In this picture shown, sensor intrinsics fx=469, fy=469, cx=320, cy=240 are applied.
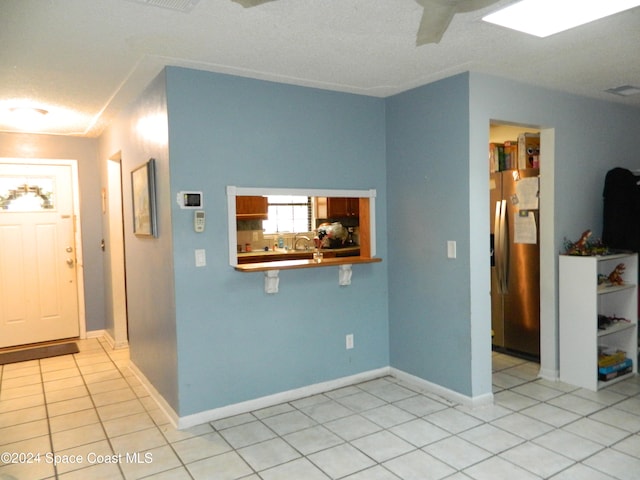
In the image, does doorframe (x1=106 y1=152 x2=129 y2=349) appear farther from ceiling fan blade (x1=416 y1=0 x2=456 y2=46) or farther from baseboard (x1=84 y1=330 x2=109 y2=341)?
ceiling fan blade (x1=416 y1=0 x2=456 y2=46)

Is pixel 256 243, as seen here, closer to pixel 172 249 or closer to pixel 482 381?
pixel 172 249

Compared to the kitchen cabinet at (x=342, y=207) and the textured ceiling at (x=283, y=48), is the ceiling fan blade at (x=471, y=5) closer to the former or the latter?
the textured ceiling at (x=283, y=48)

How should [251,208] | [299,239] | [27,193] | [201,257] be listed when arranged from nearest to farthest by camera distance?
[201,257] < [27,193] < [251,208] < [299,239]

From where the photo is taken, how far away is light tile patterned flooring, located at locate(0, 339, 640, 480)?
246cm

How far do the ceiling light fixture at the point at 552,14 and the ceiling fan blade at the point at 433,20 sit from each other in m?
0.26

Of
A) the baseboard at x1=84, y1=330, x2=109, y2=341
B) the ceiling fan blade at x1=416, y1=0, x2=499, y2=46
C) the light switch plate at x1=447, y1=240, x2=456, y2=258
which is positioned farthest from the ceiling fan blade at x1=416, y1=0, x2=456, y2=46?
the baseboard at x1=84, y1=330, x2=109, y2=341

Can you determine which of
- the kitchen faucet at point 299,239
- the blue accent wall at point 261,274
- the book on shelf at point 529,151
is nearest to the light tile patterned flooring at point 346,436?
the blue accent wall at point 261,274

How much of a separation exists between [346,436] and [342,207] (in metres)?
4.09

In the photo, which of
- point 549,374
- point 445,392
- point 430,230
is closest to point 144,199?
point 430,230

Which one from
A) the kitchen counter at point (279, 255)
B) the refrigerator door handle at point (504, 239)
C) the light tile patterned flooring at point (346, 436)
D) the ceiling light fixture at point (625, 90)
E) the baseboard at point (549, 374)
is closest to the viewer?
the light tile patterned flooring at point (346, 436)

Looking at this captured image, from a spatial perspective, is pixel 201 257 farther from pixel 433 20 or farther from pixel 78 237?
→ pixel 78 237

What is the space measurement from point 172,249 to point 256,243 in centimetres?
319

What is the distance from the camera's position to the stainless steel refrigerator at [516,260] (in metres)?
3.97

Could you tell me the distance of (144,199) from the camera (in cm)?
340
